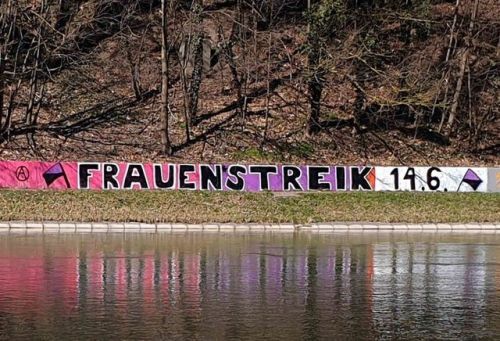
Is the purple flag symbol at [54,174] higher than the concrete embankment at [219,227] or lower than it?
higher

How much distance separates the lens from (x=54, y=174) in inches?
1101

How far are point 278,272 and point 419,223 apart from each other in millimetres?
11258

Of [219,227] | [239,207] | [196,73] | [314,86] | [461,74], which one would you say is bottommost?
[219,227]

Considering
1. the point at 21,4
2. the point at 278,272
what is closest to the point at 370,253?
the point at 278,272

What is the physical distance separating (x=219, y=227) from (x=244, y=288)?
33.9 feet

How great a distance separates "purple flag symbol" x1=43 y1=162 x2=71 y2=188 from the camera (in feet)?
91.4

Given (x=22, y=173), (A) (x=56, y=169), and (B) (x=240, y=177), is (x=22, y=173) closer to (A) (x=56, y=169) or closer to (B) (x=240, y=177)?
(A) (x=56, y=169)

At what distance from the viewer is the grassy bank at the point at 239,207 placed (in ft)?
78.5

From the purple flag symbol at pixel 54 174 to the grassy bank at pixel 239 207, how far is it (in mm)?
1413

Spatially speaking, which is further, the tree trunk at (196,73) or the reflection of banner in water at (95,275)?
the tree trunk at (196,73)

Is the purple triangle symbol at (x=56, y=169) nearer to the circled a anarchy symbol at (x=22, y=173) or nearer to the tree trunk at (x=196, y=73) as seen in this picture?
the circled a anarchy symbol at (x=22, y=173)

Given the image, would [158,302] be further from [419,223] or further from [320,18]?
[320,18]

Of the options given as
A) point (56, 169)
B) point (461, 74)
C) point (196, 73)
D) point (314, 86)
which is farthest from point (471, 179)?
point (56, 169)

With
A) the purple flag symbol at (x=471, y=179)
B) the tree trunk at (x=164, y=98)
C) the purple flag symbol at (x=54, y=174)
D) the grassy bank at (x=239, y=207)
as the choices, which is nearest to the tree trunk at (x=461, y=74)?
the purple flag symbol at (x=471, y=179)
